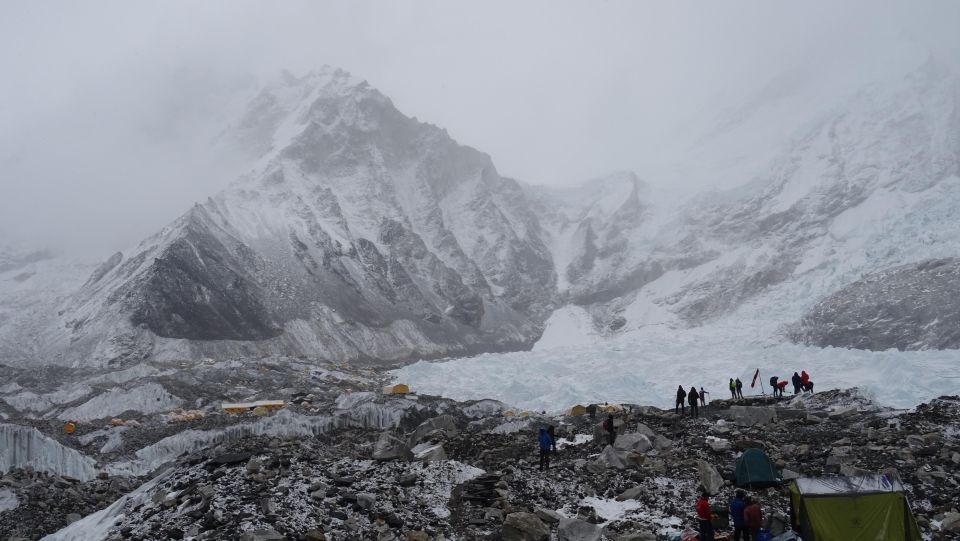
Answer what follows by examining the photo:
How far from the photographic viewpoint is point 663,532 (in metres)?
13.5

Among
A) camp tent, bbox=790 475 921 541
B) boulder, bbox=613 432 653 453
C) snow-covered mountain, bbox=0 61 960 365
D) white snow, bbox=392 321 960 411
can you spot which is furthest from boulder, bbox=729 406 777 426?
snow-covered mountain, bbox=0 61 960 365

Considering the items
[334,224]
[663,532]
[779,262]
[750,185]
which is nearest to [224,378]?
[663,532]

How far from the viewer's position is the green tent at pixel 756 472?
15.6 m

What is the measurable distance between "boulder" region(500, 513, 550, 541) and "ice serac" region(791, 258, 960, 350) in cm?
7572

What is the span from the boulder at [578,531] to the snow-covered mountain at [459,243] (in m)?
70.5

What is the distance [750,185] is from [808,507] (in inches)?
5456

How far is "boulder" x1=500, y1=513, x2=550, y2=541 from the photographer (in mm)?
13055

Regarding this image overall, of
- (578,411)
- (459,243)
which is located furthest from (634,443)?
(459,243)

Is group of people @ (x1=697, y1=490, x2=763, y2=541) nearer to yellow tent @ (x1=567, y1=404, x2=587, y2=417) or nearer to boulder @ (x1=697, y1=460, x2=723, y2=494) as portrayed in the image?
boulder @ (x1=697, y1=460, x2=723, y2=494)

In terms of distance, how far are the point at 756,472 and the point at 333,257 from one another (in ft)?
331

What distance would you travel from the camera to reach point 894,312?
3039 inches

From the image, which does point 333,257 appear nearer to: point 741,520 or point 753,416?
point 753,416

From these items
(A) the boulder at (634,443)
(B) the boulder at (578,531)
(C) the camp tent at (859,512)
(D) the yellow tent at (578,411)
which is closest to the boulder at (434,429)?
(A) the boulder at (634,443)

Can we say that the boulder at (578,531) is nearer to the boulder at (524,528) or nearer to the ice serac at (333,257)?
the boulder at (524,528)
